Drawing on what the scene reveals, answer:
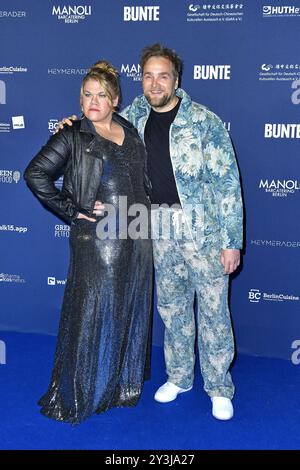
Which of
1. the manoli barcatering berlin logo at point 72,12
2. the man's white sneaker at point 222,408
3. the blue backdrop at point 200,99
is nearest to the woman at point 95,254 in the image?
the man's white sneaker at point 222,408

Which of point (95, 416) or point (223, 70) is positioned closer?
point (95, 416)

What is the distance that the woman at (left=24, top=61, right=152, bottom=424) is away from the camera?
8.79 ft

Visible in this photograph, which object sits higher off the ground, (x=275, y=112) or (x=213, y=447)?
(x=275, y=112)

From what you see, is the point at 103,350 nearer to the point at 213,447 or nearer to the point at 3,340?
the point at 213,447

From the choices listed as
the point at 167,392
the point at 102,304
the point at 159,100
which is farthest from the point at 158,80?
the point at 167,392

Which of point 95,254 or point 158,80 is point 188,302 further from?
point 158,80

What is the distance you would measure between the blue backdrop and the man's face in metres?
0.77

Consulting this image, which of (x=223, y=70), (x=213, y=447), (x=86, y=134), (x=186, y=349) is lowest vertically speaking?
(x=213, y=447)

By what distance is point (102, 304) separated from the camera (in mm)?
2791

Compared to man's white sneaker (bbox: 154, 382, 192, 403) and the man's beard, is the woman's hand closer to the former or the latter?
the man's beard

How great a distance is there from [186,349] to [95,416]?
589 millimetres

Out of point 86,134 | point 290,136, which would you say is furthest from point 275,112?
point 86,134

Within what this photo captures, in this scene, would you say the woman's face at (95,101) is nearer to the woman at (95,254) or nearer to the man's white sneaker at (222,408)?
the woman at (95,254)

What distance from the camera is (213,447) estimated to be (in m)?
2.67
